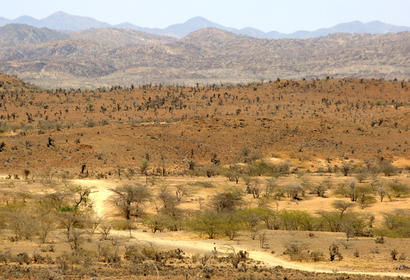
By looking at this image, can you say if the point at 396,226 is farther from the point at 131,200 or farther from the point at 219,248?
the point at 131,200

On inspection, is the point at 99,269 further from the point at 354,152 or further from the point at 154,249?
the point at 354,152

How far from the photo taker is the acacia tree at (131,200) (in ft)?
96.7

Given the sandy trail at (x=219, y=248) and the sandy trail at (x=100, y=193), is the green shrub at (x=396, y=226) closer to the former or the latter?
the sandy trail at (x=219, y=248)

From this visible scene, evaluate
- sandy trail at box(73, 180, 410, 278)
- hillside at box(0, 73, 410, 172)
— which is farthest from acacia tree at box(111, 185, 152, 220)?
hillside at box(0, 73, 410, 172)

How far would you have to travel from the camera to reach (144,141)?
53.8m

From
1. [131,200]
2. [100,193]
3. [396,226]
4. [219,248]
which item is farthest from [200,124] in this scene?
[219,248]

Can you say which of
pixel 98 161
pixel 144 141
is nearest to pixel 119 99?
pixel 144 141

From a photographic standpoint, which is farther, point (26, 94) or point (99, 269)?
point (26, 94)

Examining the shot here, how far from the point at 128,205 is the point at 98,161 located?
58.8 feet

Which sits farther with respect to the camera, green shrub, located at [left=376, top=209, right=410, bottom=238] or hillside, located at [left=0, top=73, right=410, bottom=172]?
hillside, located at [left=0, top=73, right=410, bottom=172]

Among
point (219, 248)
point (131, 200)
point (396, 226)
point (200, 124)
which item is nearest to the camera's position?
A: point (219, 248)

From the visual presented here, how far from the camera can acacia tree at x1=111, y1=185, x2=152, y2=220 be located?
29462mm

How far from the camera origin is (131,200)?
30562 mm

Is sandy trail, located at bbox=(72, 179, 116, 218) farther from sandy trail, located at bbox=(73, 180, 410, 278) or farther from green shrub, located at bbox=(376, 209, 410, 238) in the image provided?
green shrub, located at bbox=(376, 209, 410, 238)
